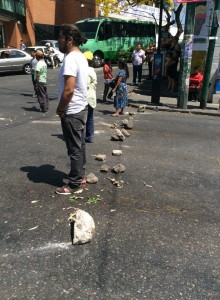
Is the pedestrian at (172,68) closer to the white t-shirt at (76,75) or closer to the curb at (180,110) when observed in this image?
the curb at (180,110)

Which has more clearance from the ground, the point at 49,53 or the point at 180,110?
the point at 49,53

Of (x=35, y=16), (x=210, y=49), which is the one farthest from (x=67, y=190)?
(x=35, y=16)

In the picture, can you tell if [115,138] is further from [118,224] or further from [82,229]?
[82,229]

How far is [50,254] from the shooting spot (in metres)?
3.21

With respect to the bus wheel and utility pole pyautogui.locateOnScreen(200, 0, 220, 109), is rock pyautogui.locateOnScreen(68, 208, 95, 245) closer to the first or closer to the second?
utility pole pyautogui.locateOnScreen(200, 0, 220, 109)

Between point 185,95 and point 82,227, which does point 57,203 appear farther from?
point 185,95

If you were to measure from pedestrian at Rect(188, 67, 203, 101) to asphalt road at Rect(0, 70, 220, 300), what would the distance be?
17.6 feet

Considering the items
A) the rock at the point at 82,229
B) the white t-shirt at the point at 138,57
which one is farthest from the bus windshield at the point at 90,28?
the rock at the point at 82,229

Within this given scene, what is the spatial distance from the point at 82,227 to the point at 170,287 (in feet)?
3.47

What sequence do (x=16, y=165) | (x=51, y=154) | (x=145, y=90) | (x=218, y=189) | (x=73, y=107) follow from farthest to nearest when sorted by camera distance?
(x=145, y=90)
(x=51, y=154)
(x=16, y=165)
(x=218, y=189)
(x=73, y=107)

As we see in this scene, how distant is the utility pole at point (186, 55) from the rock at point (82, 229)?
26.3ft

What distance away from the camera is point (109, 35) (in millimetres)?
25844

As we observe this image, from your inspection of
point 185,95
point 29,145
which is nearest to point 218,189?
point 29,145

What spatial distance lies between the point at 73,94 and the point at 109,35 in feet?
76.4
